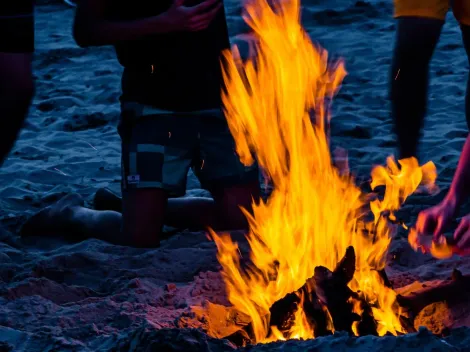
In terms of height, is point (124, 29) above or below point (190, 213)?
above

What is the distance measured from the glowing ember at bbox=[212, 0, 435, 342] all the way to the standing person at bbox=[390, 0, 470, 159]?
0.25 meters

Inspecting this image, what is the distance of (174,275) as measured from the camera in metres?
3.98

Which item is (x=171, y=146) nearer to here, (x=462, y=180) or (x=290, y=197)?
(x=290, y=197)

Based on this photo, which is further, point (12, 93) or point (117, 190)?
point (117, 190)

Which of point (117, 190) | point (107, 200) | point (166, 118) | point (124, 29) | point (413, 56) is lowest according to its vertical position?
point (117, 190)

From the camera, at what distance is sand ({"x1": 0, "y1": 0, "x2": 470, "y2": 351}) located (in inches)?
121

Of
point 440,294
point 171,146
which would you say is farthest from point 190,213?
point 440,294

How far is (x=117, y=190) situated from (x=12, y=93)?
1.28 meters

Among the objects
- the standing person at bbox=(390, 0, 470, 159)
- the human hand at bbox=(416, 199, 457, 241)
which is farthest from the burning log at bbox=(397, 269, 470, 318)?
the standing person at bbox=(390, 0, 470, 159)

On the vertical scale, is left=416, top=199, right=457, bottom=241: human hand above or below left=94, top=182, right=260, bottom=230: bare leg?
above

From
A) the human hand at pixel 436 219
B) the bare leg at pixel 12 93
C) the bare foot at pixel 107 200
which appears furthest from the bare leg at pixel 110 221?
the human hand at pixel 436 219

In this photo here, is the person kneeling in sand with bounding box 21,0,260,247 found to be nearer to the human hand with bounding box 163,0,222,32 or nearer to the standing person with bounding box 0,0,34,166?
the human hand with bounding box 163,0,222,32

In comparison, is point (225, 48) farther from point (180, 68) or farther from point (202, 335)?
point (202, 335)

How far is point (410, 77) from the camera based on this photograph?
478cm
